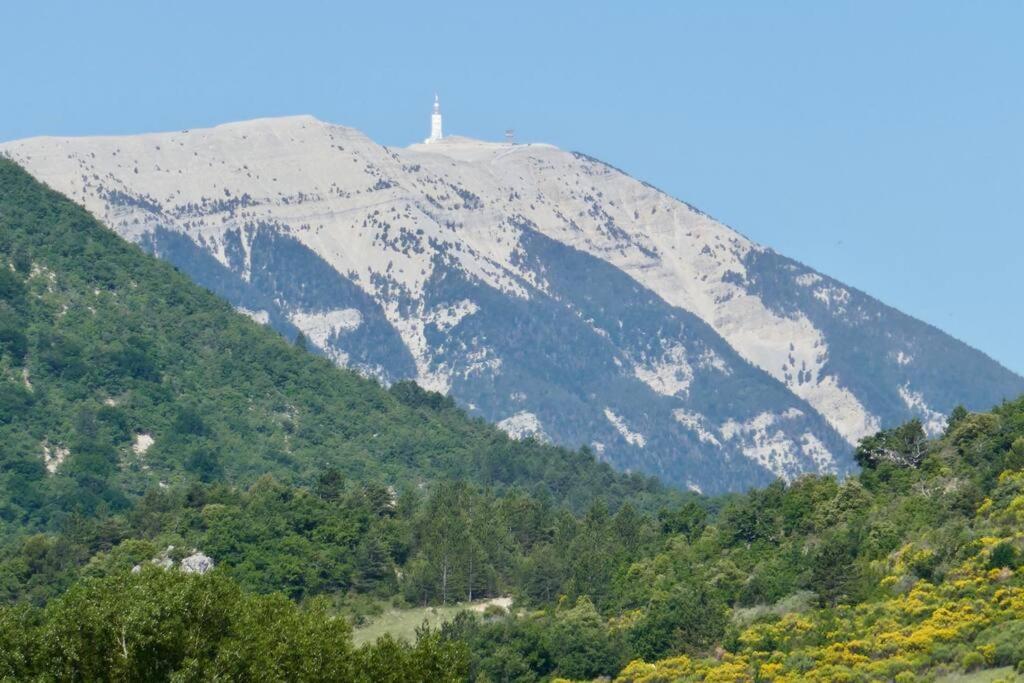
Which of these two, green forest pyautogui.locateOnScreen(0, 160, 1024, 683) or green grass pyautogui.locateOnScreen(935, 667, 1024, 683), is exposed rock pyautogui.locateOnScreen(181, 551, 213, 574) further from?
green grass pyautogui.locateOnScreen(935, 667, 1024, 683)

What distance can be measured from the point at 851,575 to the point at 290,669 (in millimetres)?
48091

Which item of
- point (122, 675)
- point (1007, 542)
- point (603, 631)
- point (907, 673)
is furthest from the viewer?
point (603, 631)

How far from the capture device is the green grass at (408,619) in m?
159

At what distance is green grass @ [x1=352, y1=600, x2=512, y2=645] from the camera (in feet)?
520

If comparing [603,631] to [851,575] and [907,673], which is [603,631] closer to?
[851,575]

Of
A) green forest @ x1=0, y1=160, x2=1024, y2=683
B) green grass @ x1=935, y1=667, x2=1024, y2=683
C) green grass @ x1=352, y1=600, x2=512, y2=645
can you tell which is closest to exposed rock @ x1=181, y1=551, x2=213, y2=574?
green forest @ x1=0, y1=160, x2=1024, y2=683

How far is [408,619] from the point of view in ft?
531

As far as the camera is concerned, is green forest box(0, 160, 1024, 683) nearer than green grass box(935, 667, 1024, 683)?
Yes

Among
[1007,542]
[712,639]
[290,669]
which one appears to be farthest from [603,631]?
[290,669]

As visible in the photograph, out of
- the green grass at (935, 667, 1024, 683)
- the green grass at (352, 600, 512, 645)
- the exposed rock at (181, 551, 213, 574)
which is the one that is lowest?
the green grass at (935, 667, 1024, 683)

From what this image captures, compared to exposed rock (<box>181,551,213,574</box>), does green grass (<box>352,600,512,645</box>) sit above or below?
below

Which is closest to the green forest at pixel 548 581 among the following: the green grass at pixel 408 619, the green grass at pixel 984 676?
the green grass at pixel 984 676

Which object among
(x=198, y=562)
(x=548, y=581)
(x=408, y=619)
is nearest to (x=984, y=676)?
(x=548, y=581)

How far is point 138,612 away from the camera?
9681cm
